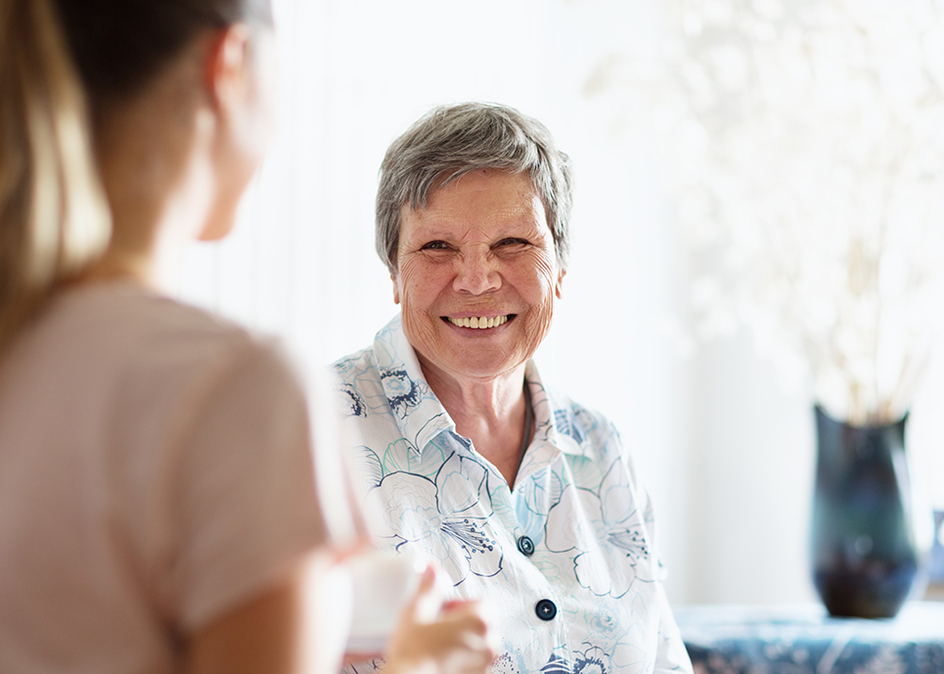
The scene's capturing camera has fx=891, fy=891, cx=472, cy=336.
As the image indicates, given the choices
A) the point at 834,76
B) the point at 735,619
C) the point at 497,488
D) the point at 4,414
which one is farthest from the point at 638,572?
the point at 834,76

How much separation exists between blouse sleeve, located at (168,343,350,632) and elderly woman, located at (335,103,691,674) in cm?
75

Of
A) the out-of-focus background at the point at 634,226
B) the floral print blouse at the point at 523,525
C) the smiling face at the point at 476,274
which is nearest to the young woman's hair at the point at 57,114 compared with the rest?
the floral print blouse at the point at 523,525

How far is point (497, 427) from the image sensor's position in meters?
1.54

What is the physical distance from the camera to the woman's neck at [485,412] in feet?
4.94

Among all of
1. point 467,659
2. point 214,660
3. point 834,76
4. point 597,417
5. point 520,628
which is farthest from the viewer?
point 834,76

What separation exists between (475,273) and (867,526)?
135cm

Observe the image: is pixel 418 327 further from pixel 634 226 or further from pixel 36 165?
pixel 634 226

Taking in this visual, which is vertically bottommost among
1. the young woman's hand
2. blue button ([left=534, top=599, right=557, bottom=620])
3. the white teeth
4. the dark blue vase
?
the dark blue vase

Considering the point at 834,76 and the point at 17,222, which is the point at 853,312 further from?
the point at 17,222

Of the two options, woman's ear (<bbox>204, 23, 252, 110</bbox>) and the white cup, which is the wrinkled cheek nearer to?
the white cup

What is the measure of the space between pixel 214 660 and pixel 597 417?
46.2 inches

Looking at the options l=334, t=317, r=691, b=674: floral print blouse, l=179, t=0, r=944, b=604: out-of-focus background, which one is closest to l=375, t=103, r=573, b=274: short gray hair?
l=334, t=317, r=691, b=674: floral print blouse

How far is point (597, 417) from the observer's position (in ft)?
5.36

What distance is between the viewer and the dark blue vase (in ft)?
7.20
